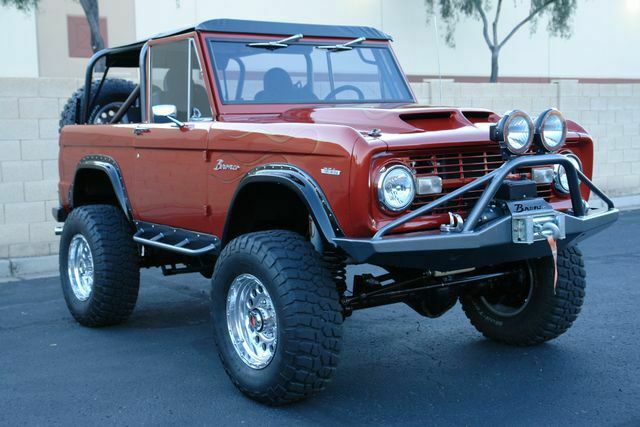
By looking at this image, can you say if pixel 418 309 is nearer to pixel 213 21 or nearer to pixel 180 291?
pixel 213 21

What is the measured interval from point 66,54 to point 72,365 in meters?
21.4

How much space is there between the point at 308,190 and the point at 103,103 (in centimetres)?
368

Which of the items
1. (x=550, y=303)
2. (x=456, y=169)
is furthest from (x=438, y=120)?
(x=550, y=303)

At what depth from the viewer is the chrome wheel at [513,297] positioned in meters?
5.35

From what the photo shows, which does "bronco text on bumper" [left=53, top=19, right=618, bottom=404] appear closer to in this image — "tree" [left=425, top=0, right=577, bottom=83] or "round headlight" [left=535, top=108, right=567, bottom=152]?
"round headlight" [left=535, top=108, right=567, bottom=152]

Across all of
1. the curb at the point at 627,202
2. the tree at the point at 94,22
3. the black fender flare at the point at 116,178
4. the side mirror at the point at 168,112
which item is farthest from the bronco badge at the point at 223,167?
the tree at the point at 94,22

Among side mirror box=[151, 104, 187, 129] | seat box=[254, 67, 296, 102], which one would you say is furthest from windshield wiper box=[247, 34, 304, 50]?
side mirror box=[151, 104, 187, 129]

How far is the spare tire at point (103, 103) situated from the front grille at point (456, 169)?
143 inches

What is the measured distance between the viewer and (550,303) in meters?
5.21

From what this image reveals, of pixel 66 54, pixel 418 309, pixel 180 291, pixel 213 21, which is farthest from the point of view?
pixel 66 54

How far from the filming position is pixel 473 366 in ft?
17.0

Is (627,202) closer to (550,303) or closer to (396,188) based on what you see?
(550,303)

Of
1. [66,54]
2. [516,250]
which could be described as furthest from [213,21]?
[66,54]

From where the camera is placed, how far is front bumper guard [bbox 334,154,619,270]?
405cm
